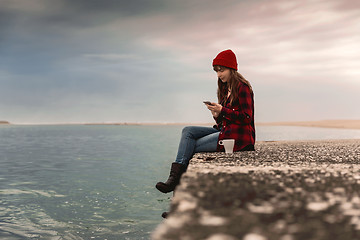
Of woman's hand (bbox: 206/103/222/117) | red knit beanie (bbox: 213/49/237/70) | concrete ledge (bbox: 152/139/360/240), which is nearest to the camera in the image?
concrete ledge (bbox: 152/139/360/240)

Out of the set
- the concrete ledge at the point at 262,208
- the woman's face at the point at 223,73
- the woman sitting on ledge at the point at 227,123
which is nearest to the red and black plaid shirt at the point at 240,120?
the woman sitting on ledge at the point at 227,123

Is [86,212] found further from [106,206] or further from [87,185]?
[87,185]

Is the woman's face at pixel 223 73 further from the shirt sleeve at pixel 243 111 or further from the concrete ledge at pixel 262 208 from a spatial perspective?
Answer: the concrete ledge at pixel 262 208

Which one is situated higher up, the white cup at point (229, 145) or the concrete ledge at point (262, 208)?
the white cup at point (229, 145)

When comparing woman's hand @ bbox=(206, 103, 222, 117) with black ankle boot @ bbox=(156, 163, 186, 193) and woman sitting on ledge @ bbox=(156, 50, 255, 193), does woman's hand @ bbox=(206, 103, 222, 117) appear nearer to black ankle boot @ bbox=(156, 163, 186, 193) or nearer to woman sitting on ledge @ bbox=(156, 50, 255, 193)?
woman sitting on ledge @ bbox=(156, 50, 255, 193)

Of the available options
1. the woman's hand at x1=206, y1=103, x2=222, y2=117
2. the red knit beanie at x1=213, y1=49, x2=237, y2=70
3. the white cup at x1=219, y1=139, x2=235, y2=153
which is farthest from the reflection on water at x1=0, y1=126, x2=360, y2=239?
the red knit beanie at x1=213, y1=49, x2=237, y2=70

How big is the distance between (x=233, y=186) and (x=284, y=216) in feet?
1.97

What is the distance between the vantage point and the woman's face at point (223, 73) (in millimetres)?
4871

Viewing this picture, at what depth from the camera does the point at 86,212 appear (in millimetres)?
9938

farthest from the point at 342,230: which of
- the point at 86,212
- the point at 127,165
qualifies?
the point at 127,165

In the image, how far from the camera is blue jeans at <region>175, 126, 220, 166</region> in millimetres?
4961

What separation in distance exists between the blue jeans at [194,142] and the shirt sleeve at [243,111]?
47 cm

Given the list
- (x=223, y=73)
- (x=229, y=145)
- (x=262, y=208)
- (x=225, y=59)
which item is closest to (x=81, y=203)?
(x=229, y=145)

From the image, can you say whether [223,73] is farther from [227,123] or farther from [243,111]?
[227,123]
